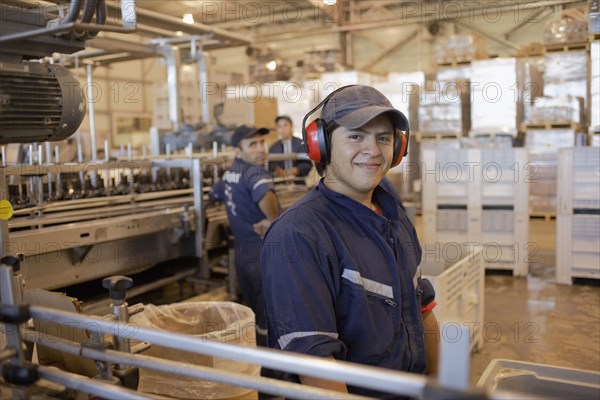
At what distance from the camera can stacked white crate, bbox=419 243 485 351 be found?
121 inches

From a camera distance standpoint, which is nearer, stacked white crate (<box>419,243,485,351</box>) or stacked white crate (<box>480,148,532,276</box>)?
stacked white crate (<box>419,243,485,351</box>)

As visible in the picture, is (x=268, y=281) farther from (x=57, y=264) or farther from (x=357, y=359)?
(x=57, y=264)

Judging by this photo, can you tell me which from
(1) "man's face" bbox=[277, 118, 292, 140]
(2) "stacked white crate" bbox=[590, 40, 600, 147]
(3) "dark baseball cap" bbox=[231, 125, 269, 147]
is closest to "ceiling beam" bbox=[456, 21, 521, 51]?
(2) "stacked white crate" bbox=[590, 40, 600, 147]

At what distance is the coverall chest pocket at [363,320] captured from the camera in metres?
1.38

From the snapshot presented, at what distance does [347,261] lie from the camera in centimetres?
139

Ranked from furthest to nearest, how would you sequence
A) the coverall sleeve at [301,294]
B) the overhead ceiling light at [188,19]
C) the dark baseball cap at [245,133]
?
1. the overhead ceiling light at [188,19]
2. the dark baseball cap at [245,133]
3. the coverall sleeve at [301,294]

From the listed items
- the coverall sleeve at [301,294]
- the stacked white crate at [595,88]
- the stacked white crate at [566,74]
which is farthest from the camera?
the stacked white crate at [566,74]

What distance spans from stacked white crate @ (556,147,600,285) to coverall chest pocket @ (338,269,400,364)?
4423mm

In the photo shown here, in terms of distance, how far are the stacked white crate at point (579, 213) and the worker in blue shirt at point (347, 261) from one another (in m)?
4.20

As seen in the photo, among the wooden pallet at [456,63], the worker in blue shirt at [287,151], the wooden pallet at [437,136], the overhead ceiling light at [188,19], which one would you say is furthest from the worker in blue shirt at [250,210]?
the wooden pallet at [456,63]

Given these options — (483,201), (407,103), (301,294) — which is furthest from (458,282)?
(407,103)

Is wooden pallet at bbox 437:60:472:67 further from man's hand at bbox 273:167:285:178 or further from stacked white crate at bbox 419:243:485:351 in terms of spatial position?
stacked white crate at bbox 419:243:485:351

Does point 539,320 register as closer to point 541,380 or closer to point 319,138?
point 541,380

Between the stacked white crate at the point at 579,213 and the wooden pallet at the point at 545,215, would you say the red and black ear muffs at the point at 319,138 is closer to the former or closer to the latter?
the stacked white crate at the point at 579,213
